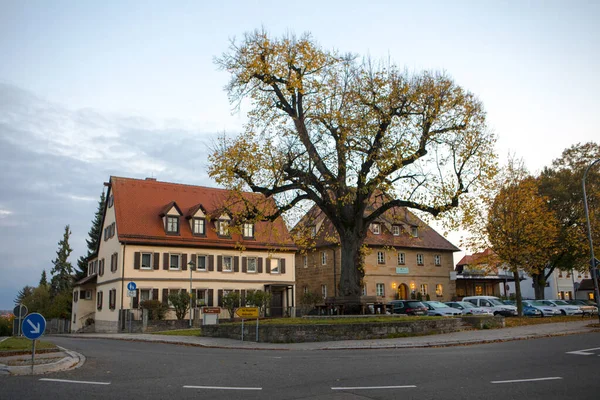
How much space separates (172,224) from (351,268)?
24981 mm

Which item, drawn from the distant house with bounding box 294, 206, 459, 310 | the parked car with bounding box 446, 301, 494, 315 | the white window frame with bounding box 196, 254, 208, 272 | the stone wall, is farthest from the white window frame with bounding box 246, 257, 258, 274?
the stone wall

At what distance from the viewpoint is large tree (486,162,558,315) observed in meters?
34.6

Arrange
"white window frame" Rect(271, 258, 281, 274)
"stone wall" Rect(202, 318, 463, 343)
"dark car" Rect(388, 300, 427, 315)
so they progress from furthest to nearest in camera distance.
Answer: "white window frame" Rect(271, 258, 281, 274) → "dark car" Rect(388, 300, 427, 315) → "stone wall" Rect(202, 318, 463, 343)

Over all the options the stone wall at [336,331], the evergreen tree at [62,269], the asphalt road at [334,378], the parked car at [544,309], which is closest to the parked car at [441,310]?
the parked car at [544,309]

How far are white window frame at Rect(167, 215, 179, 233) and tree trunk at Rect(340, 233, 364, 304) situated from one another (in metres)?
24.2

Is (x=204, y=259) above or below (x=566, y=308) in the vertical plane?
above

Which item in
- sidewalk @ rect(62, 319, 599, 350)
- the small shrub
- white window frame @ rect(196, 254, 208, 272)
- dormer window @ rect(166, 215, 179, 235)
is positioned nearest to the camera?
sidewalk @ rect(62, 319, 599, 350)

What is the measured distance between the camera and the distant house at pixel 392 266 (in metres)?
53.1

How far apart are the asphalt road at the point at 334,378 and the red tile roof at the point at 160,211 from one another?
2836 cm

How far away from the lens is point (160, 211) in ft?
153

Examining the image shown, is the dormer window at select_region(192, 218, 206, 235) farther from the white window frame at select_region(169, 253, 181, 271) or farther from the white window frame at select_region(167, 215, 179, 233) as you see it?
the white window frame at select_region(169, 253, 181, 271)

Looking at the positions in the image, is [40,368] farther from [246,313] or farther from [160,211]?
[160,211]

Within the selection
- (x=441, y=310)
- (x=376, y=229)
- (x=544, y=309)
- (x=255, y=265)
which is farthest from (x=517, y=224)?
(x=255, y=265)

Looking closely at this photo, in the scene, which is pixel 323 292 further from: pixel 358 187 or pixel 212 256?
pixel 358 187
